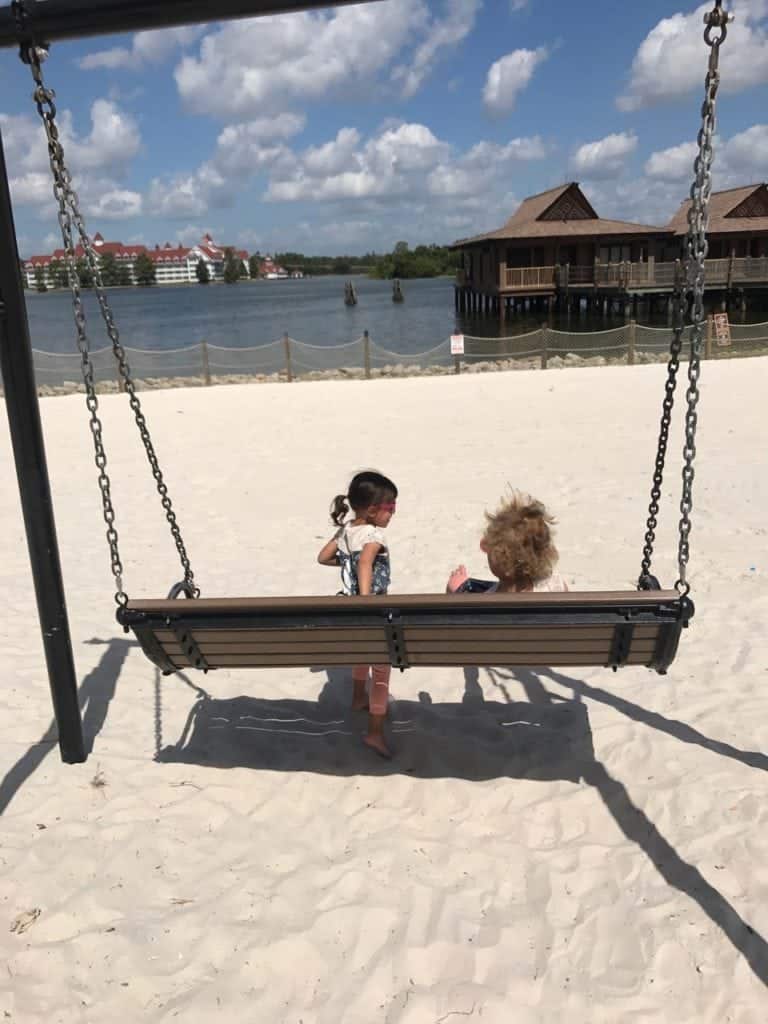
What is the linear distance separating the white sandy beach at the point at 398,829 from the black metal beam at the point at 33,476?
0.36 m

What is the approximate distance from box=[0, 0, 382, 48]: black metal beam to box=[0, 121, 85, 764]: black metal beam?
0.46 meters

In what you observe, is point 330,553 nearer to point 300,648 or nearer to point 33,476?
point 300,648

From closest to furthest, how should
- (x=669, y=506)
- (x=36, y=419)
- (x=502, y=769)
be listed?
(x=36, y=419), (x=502, y=769), (x=669, y=506)

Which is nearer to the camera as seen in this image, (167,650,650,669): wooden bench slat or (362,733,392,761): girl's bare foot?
(167,650,650,669): wooden bench slat

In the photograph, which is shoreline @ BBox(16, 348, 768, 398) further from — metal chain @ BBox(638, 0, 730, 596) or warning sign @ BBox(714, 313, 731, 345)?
metal chain @ BBox(638, 0, 730, 596)

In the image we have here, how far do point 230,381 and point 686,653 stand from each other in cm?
2047

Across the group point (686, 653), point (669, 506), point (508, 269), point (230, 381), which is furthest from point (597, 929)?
point (508, 269)

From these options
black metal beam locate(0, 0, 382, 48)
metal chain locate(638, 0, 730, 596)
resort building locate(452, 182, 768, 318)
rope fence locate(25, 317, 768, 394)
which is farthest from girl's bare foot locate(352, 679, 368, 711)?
resort building locate(452, 182, 768, 318)

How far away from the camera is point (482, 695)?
4.51 meters

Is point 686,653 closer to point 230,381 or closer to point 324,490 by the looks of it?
point 324,490

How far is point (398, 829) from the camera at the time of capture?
11.1 feet

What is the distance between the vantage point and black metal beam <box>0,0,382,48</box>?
125 inches

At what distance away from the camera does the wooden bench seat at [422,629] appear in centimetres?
→ 293

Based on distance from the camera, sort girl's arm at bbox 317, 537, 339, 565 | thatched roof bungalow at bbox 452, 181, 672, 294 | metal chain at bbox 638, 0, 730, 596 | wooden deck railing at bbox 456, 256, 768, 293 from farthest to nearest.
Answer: thatched roof bungalow at bbox 452, 181, 672, 294
wooden deck railing at bbox 456, 256, 768, 293
girl's arm at bbox 317, 537, 339, 565
metal chain at bbox 638, 0, 730, 596
